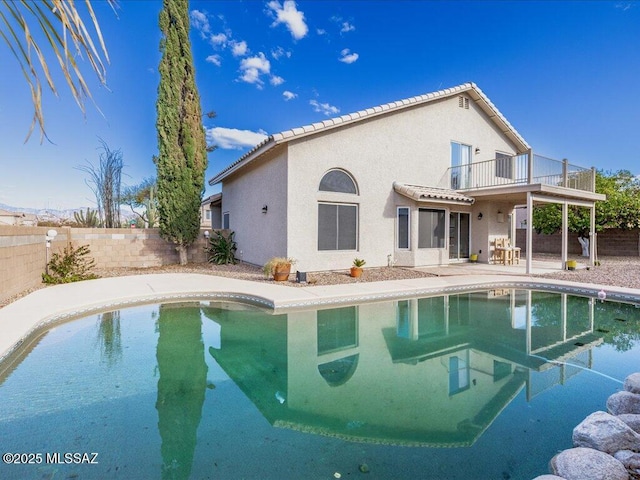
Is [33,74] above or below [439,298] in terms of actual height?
above

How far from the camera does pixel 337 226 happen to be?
45.7ft

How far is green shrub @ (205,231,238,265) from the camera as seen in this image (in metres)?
17.2

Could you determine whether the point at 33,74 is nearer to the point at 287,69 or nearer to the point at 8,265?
the point at 8,265

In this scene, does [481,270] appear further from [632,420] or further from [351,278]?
[632,420]

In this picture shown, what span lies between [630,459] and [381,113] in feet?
44.5

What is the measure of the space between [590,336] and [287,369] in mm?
6892

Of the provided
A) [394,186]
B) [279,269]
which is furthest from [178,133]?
[394,186]

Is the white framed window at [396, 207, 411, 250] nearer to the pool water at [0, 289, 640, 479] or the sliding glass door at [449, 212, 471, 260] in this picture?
the sliding glass door at [449, 212, 471, 260]

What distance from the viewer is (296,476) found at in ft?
10.6

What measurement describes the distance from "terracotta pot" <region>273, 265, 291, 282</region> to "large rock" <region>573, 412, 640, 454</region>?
30.9ft

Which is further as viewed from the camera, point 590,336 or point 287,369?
point 590,336

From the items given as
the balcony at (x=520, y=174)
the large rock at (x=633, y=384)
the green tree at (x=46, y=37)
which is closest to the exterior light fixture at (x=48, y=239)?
the green tree at (x=46, y=37)

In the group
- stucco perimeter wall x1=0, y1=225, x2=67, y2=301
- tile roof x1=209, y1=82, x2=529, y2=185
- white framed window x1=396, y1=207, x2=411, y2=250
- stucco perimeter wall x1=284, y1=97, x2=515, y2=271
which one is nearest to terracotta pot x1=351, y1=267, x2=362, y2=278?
stucco perimeter wall x1=284, y1=97, x2=515, y2=271

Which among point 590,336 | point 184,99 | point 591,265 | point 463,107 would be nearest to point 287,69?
point 184,99
